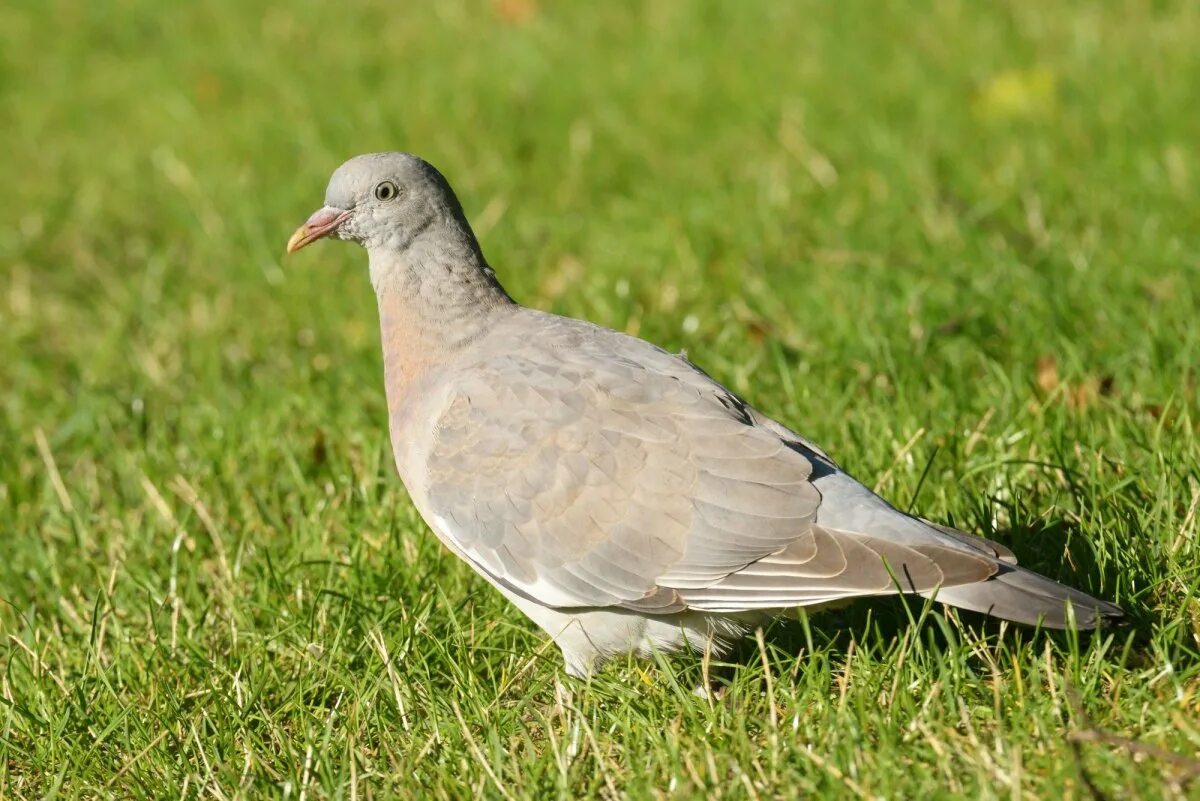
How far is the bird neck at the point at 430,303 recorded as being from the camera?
12.7ft

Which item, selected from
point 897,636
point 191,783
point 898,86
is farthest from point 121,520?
point 898,86

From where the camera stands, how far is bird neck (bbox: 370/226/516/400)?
3.86 m

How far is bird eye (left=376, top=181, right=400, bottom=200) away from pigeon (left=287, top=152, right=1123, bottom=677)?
45 centimetres

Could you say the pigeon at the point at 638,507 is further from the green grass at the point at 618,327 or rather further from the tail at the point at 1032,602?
the green grass at the point at 618,327

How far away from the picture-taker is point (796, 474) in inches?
129

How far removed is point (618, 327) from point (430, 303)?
56.1 inches

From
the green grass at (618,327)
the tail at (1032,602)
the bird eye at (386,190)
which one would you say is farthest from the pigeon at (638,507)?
the bird eye at (386,190)

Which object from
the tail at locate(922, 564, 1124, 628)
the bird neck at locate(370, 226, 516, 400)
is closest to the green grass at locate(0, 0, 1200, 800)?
the tail at locate(922, 564, 1124, 628)

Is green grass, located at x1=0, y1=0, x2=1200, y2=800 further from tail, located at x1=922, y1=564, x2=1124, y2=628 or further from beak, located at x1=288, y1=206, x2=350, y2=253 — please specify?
beak, located at x1=288, y1=206, x2=350, y2=253

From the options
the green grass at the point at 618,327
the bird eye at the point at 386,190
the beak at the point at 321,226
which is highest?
the bird eye at the point at 386,190

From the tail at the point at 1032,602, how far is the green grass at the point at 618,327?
0.33ft

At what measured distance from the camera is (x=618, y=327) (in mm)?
5230

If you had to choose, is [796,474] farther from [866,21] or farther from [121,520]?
[866,21]

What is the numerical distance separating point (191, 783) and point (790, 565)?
1.46m
